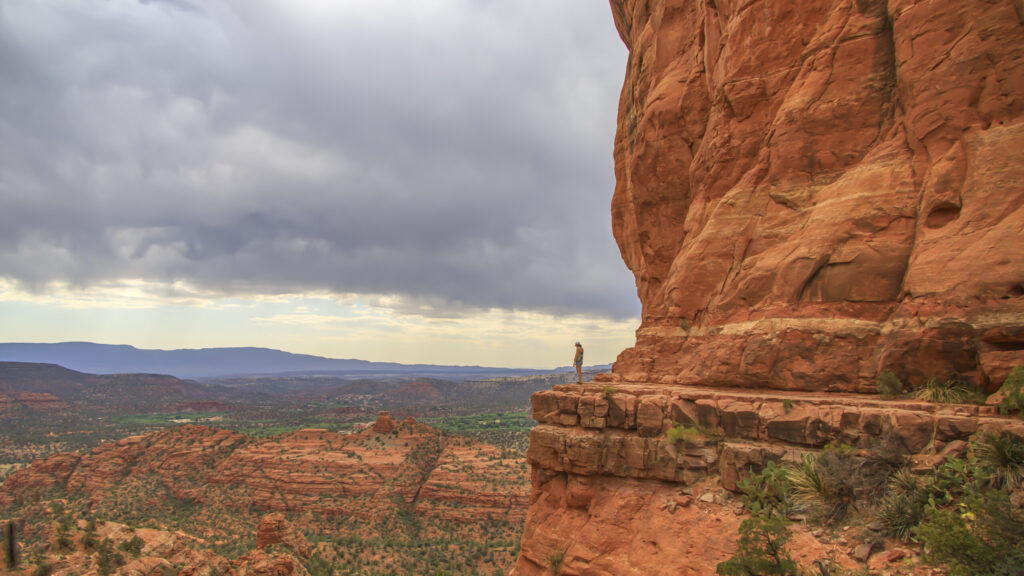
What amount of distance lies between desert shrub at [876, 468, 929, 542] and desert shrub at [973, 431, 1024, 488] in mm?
1042

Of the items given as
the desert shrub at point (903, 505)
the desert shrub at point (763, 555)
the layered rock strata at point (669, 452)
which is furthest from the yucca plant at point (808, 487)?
the desert shrub at point (763, 555)

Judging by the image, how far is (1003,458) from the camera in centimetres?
823

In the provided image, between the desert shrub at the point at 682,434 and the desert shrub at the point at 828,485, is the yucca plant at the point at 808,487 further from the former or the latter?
the desert shrub at the point at 682,434

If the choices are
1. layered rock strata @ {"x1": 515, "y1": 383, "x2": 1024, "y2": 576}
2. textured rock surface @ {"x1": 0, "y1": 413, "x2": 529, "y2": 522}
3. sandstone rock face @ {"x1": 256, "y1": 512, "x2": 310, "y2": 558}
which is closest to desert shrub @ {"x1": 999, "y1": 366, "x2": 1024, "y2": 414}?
layered rock strata @ {"x1": 515, "y1": 383, "x2": 1024, "y2": 576}

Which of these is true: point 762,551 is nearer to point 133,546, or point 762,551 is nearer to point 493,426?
point 133,546

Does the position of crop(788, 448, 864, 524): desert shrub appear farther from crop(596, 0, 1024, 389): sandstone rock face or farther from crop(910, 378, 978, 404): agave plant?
crop(596, 0, 1024, 389): sandstone rock face

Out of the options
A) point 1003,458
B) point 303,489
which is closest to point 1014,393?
point 1003,458

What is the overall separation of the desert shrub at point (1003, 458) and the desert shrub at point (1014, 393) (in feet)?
2.31

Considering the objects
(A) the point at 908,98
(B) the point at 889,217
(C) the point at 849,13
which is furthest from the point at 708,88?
(B) the point at 889,217

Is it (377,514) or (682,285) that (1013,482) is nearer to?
(682,285)

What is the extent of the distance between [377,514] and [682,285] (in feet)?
155

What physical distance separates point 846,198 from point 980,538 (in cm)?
866

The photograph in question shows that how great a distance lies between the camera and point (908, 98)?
1247 centimetres

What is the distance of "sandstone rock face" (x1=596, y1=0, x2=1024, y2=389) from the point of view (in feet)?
A: 34.7
